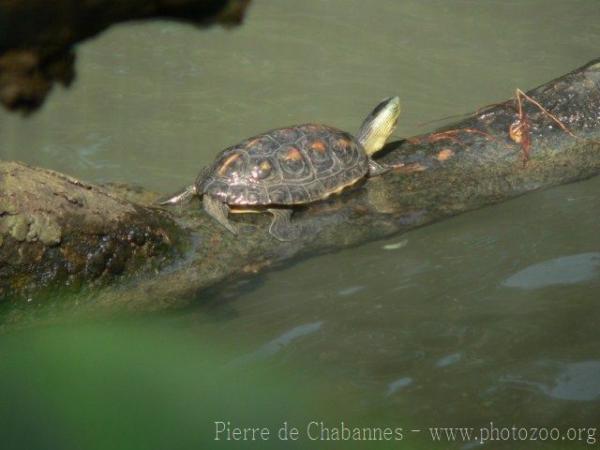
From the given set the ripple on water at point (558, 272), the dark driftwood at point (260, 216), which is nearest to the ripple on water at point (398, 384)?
the ripple on water at point (558, 272)

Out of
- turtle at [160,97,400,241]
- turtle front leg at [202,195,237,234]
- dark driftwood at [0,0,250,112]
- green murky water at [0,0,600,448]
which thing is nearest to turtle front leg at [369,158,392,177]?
turtle at [160,97,400,241]

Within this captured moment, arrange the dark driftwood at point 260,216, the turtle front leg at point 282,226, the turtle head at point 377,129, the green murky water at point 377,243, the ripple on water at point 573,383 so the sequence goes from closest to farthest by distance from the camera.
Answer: the ripple on water at point 573,383, the green murky water at point 377,243, the dark driftwood at point 260,216, the turtle front leg at point 282,226, the turtle head at point 377,129

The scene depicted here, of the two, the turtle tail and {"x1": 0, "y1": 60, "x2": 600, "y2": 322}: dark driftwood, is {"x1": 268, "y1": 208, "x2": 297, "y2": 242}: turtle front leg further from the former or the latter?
the turtle tail

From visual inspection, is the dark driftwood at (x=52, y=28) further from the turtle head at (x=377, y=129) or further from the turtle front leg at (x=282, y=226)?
the turtle head at (x=377, y=129)

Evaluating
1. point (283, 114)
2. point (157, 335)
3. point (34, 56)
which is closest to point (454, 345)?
point (157, 335)

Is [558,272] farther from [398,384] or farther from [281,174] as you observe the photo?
[281,174]

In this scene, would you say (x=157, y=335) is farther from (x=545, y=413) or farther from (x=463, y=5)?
(x=463, y=5)

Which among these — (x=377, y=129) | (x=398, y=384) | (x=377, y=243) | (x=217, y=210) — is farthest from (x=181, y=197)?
(x=398, y=384)

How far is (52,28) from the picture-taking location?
1.65 meters

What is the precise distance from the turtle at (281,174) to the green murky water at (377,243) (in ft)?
1.75

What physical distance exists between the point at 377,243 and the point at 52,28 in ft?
14.1

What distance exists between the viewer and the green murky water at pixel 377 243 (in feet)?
13.7

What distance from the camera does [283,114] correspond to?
8.80 metres

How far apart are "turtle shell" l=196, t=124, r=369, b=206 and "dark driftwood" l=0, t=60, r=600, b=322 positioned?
0.17 metres
